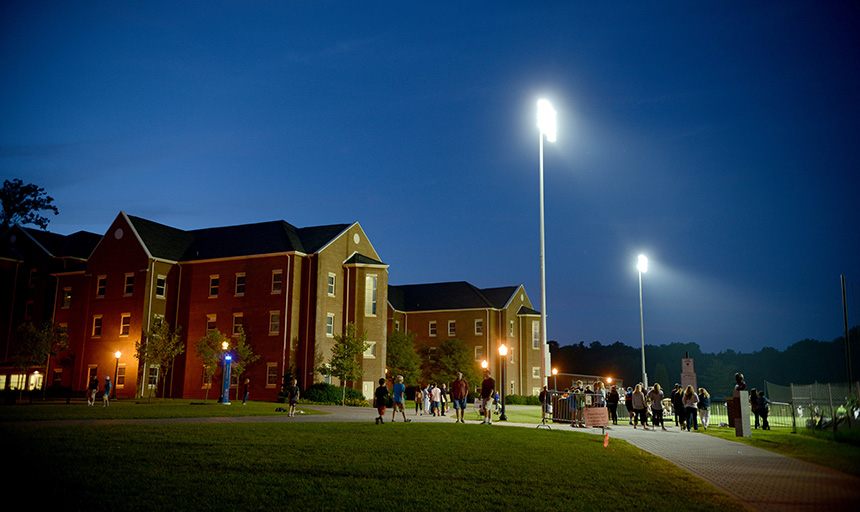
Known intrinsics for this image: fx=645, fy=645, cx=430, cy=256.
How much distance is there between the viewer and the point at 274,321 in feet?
161

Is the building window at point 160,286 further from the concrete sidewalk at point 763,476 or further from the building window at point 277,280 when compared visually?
the concrete sidewalk at point 763,476

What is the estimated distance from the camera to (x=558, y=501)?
29.9ft

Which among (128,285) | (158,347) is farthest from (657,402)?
(128,285)

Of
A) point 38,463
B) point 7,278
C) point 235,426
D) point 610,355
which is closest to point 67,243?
point 7,278

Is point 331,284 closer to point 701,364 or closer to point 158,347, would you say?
point 158,347

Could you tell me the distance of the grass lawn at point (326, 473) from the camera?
28.3 feet

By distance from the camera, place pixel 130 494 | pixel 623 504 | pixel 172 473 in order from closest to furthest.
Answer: pixel 130 494, pixel 623 504, pixel 172 473

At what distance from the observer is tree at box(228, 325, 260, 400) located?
46.6m

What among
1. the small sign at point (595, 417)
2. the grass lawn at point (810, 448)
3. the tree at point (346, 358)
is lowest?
the grass lawn at point (810, 448)

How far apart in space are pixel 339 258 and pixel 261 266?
608cm

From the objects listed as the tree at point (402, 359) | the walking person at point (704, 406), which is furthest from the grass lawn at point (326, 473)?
the tree at point (402, 359)

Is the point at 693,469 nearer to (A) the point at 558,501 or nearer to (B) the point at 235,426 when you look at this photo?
(A) the point at 558,501

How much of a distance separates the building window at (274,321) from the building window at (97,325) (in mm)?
15045

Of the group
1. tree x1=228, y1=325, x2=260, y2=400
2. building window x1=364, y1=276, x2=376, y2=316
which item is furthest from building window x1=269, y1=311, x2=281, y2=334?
building window x1=364, y1=276, x2=376, y2=316
